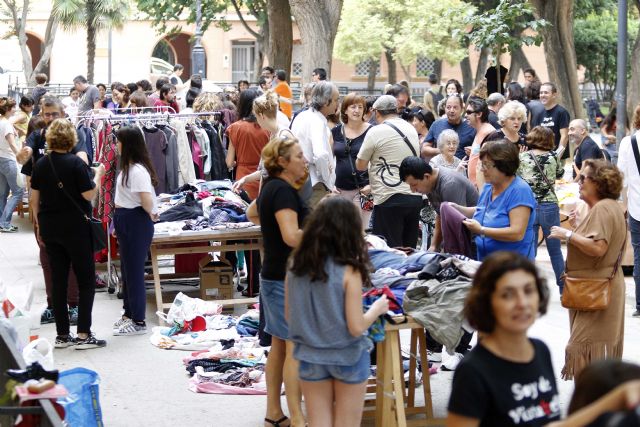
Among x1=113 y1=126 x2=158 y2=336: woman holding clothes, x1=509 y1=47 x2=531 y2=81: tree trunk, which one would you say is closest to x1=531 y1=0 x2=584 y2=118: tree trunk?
x1=113 y1=126 x2=158 y2=336: woman holding clothes

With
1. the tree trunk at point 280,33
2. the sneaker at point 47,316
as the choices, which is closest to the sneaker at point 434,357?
the sneaker at point 47,316

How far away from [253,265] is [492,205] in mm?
3972

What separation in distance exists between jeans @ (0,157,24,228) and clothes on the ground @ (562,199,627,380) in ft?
34.9

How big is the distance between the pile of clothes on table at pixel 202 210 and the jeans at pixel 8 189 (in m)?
5.01

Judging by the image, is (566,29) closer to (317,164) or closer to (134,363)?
(317,164)

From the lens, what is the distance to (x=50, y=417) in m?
4.93

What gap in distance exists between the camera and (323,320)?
17.6ft

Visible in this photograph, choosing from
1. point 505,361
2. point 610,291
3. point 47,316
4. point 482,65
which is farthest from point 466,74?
point 505,361

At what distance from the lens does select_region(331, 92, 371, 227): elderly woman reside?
10.6 meters

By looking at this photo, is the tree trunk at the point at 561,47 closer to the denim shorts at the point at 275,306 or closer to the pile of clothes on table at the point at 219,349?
the pile of clothes on table at the point at 219,349

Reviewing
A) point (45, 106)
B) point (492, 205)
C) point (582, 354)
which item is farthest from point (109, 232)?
point (582, 354)

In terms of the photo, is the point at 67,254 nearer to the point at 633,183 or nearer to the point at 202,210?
the point at 202,210

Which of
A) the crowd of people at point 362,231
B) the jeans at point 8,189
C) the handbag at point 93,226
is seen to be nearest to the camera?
the crowd of people at point 362,231

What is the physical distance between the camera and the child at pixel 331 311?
530cm
